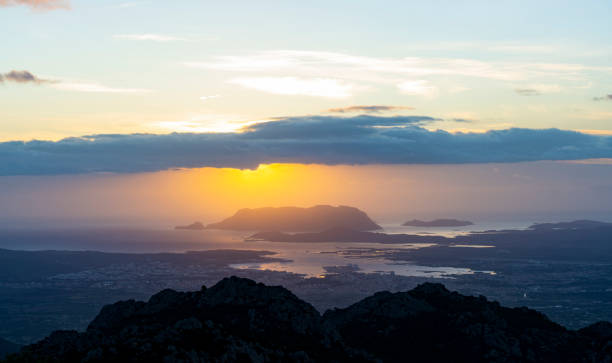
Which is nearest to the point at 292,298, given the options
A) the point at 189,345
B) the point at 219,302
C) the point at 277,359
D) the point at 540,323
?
the point at 219,302

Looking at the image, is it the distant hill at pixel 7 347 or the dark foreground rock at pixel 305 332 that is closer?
the dark foreground rock at pixel 305 332

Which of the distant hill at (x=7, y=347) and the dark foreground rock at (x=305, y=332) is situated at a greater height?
the dark foreground rock at (x=305, y=332)

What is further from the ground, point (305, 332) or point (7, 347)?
point (305, 332)

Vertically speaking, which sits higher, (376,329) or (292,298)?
(292,298)

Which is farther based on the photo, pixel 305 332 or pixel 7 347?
pixel 7 347

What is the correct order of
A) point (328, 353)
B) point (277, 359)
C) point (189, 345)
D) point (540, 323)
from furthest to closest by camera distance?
point (540, 323) < point (328, 353) < point (277, 359) < point (189, 345)

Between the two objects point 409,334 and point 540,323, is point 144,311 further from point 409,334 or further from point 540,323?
point 540,323

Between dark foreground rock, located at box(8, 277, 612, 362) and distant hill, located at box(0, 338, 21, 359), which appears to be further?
distant hill, located at box(0, 338, 21, 359)

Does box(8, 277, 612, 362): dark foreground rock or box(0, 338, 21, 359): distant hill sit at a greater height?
box(8, 277, 612, 362): dark foreground rock
